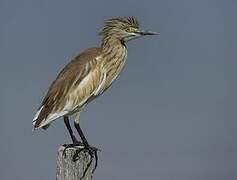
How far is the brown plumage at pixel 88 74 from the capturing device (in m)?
5.88

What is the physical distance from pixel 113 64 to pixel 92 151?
1583 mm

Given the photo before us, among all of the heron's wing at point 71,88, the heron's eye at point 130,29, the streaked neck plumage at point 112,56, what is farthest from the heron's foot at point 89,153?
the heron's eye at point 130,29

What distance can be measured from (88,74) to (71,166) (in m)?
1.72

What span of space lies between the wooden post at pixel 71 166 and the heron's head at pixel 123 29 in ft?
6.89

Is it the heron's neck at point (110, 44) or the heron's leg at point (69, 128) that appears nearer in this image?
the heron's leg at point (69, 128)

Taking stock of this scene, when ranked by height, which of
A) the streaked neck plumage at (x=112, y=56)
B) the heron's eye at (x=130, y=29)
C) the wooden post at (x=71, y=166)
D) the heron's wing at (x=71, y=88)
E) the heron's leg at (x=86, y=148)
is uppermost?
the heron's eye at (x=130, y=29)

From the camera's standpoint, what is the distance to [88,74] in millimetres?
6203

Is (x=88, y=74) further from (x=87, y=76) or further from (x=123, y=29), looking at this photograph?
(x=123, y=29)

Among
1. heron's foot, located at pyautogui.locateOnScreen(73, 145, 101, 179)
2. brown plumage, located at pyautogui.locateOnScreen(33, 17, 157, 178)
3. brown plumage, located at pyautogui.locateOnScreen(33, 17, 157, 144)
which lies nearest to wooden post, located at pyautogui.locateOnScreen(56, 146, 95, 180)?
heron's foot, located at pyautogui.locateOnScreen(73, 145, 101, 179)

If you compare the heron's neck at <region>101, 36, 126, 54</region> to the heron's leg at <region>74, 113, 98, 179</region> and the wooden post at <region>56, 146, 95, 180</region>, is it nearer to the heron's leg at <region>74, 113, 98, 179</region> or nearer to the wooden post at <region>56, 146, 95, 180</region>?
the heron's leg at <region>74, 113, 98, 179</region>

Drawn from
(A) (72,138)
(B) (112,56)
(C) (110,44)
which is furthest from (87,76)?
(A) (72,138)

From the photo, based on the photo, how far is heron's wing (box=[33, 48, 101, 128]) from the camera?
19.2 ft

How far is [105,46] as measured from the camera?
6.59 meters

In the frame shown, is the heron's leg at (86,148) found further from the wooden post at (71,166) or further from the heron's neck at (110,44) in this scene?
the heron's neck at (110,44)
